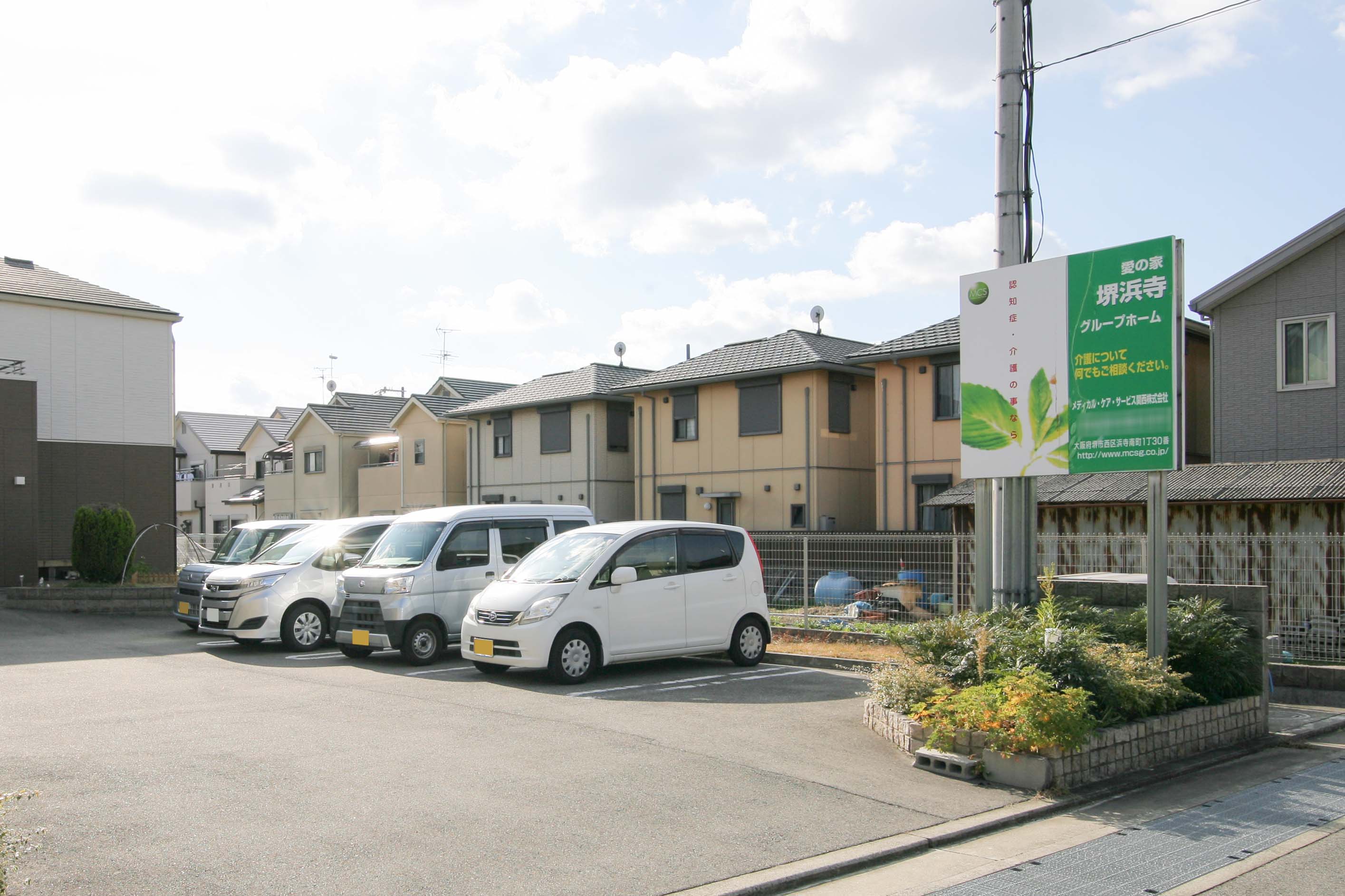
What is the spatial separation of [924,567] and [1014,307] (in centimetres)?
539

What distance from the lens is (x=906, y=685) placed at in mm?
8203

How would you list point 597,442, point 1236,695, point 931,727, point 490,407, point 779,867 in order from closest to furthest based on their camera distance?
point 779,867, point 931,727, point 1236,695, point 597,442, point 490,407

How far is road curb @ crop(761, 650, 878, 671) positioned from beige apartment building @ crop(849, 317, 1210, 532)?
33.8 feet

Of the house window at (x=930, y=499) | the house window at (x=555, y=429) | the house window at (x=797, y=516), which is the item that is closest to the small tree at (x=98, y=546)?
the house window at (x=555, y=429)

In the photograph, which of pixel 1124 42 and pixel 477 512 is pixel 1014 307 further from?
pixel 477 512

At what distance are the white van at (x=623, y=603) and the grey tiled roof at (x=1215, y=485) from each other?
337 cm

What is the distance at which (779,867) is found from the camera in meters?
5.29

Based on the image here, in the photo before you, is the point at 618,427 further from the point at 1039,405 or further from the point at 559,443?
the point at 1039,405

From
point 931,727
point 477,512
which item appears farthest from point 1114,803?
point 477,512

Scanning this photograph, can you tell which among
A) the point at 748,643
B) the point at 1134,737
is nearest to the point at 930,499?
the point at 748,643

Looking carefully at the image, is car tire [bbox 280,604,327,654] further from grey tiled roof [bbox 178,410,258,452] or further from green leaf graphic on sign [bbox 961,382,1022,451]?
grey tiled roof [bbox 178,410,258,452]

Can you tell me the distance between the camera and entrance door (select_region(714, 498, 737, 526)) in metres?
27.8

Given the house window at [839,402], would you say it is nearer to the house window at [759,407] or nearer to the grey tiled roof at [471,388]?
the house window at [759,407]

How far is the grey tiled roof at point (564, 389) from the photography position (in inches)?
1232
